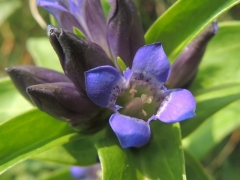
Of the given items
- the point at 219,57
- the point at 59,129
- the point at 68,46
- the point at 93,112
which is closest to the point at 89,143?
the point at 59,129

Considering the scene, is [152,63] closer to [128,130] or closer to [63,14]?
[128,130]

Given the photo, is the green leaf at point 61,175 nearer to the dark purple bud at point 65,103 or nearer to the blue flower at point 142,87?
the dark purple bud at point 65,103

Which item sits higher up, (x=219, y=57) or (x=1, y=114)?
(x=1, y=114)

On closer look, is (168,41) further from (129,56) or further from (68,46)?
(68,46)

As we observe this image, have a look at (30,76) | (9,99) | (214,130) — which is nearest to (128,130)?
(30,76)

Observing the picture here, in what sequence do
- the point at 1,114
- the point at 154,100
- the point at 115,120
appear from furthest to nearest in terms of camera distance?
the point at 1,114 → the point at 154,100 → the point at 115,120

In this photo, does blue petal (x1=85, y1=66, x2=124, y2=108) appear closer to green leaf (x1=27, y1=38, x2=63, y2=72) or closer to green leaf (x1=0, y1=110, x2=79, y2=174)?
green leaf (x1=0, y1=110, x2=79, y2=174)
